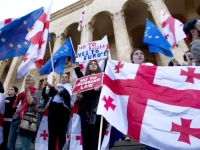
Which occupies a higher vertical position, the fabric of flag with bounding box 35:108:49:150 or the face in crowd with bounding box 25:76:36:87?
the face in crowd with bounding box 25:76:36:87

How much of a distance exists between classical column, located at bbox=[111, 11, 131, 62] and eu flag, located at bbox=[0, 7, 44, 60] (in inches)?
199

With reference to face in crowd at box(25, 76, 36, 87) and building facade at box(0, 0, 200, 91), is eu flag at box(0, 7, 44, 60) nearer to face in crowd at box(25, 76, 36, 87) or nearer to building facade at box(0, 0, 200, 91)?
face in crowd at box(25, 76, 36, 87)

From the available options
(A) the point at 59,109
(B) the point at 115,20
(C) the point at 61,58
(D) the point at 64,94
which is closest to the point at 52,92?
(D) the point at 64,94

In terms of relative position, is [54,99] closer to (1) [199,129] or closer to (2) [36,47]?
(2) [36,47]

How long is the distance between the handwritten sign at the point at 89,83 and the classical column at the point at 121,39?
19.2 feet

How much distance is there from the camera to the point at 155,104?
7.08ft

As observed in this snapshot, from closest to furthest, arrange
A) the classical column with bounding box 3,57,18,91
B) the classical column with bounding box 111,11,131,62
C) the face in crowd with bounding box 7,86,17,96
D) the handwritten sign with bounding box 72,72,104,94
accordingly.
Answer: the handwritten sign with bounding box 72,72,104,94
the face in crowd with bounding box 7,86,17,96
the classical column with bounding box 111,11,131,62
the classical column with bounding box 3,57,18,91

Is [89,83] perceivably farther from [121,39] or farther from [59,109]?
[121,39]

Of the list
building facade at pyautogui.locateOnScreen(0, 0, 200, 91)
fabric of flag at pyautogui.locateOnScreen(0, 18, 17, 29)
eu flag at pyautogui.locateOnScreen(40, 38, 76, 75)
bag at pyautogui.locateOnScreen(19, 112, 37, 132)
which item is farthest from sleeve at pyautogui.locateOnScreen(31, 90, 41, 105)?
building facade at pyautogui.locateOnScreen(0, 0, 200, 91)

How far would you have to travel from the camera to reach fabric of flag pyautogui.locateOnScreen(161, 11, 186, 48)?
4.45m

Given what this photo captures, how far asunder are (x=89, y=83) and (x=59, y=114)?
3.64 feet

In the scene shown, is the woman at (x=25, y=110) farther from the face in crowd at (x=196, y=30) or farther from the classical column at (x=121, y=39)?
the classical column at (x=121, y=39)

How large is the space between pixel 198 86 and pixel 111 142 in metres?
1.51

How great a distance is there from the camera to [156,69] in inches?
96.3
